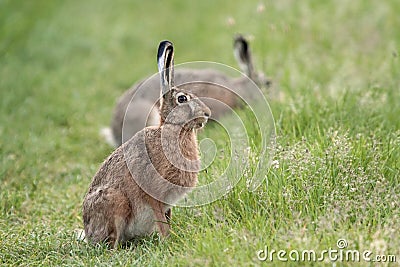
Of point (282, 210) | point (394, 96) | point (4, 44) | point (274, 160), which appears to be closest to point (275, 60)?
point (394, 96)

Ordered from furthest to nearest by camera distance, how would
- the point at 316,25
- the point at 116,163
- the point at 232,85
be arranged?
1. the point at 316,25
2. the point at 232,85
3. the point at 116,163

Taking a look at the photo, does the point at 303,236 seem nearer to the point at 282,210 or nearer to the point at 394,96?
the point at 282,210

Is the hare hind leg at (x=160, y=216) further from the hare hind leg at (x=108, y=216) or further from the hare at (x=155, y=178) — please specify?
the hare hind leg at (x=108, y=216)

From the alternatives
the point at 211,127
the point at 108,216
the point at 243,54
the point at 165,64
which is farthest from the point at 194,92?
the point at 108,216

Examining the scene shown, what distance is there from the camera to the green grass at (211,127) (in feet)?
16.0

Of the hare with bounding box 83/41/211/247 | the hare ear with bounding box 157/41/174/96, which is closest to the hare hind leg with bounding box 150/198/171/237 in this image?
the hare with bounding box 83/41/211/247

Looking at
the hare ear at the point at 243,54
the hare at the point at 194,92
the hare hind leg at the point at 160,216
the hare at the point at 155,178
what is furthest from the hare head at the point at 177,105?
the hare ear at the point at 243,54

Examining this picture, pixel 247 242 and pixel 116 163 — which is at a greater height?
pixel 116 163

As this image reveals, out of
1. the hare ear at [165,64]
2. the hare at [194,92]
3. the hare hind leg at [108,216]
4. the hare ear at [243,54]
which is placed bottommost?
the hare hind leg at [108,216]

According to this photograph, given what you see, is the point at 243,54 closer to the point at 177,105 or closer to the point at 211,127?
the point at 211,127

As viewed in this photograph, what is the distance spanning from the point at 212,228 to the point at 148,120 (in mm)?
2952

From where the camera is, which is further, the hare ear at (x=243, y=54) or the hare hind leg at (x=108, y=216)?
the hare ear at (x=243, y=54)

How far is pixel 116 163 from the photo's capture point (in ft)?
17.9

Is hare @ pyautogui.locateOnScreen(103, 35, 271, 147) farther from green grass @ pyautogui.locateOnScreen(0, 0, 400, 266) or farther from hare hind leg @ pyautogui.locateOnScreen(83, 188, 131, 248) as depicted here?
hare hind leg @ pyautogui.locateOnScreen(83, 188, 131, 248)
